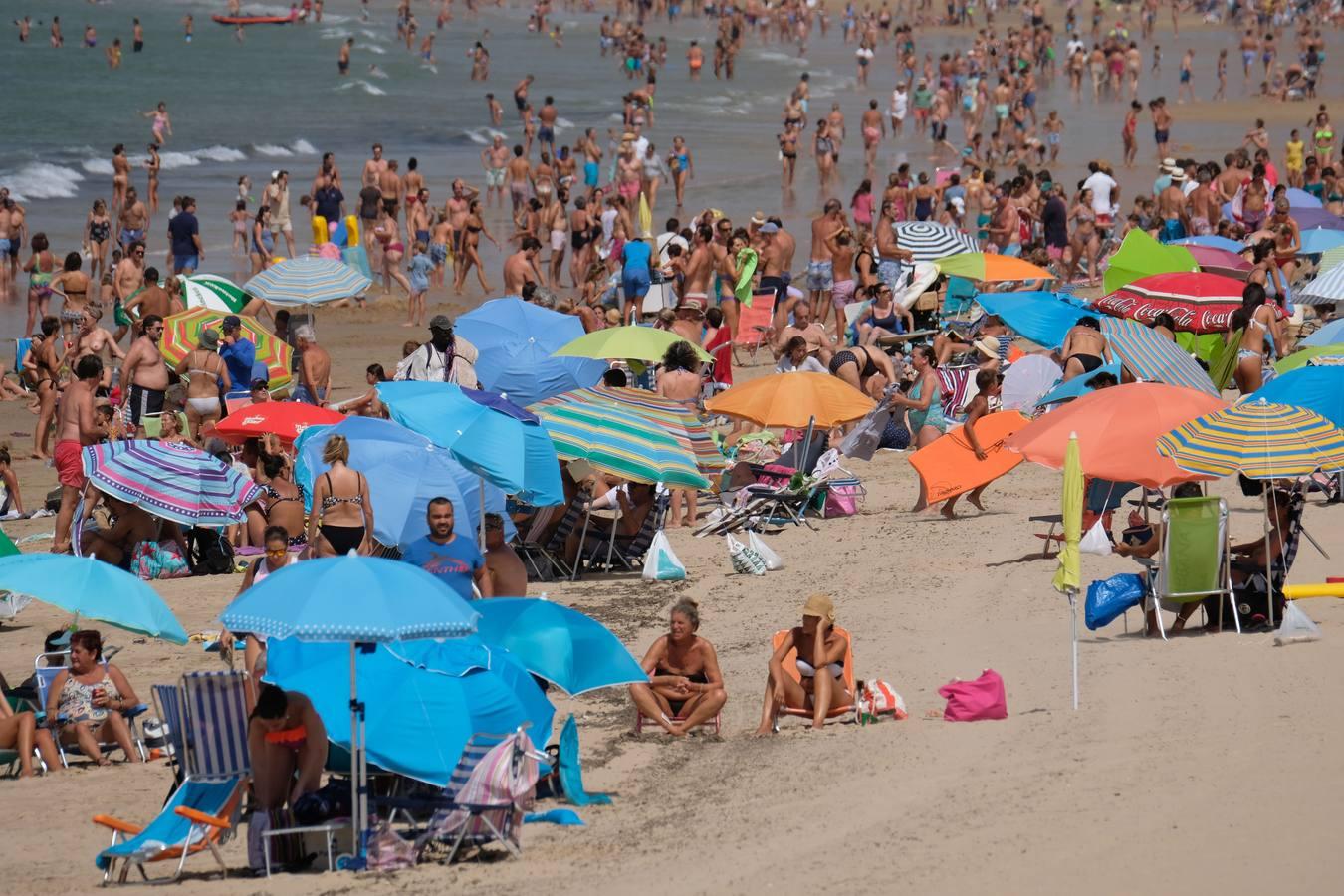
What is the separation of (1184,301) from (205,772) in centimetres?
973

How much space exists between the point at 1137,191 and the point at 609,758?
22.5m

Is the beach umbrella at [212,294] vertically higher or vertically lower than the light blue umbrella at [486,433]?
lower

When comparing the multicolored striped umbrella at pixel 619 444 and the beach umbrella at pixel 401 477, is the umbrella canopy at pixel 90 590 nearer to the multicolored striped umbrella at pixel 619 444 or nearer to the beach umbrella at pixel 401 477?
the beach umbrella at pixel 401 477

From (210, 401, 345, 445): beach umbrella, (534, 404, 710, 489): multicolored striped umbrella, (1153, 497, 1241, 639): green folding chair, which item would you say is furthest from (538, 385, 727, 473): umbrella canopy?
(1153, 497, 1241, 639): green folding chair

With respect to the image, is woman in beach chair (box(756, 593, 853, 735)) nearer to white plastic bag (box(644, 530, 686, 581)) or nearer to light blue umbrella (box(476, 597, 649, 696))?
light blue umbrella (box(476, 597, 649, 696))

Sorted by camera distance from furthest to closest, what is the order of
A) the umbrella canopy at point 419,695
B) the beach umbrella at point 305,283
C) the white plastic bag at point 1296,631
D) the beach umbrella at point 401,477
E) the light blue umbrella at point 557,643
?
the beach umbrella at point 305,283 < the beach umbrella at point 401,477 < the white plastic bag at point 1296,631 < the light blue umbrella at point 557,643 < the umbrella canopy at point 419,695

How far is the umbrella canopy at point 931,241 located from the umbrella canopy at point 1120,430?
7.32m

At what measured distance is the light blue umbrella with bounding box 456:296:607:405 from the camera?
13.1m

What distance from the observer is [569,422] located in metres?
10.6

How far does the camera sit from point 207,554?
1127 centimetres

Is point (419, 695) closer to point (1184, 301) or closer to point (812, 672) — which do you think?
point (812, 672)

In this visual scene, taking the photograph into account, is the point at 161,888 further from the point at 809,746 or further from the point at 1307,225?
the point at 1307,225

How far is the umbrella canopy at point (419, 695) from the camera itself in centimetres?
673

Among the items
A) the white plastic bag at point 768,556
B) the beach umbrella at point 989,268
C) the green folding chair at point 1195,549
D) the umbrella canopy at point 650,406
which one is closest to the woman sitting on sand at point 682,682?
the green folding chair at point 1195,549
